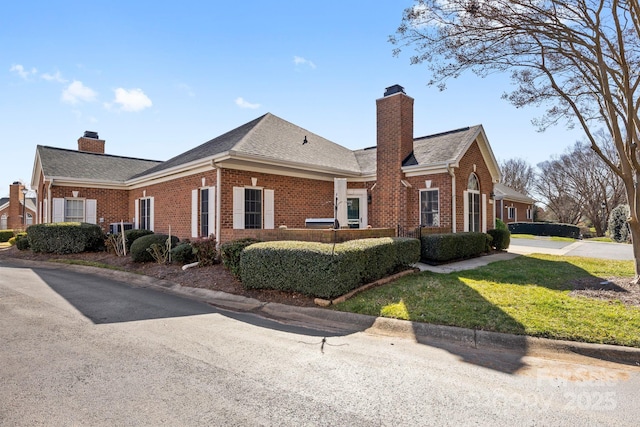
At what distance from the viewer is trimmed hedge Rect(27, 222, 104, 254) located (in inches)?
567

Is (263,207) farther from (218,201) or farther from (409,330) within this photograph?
(409,330)

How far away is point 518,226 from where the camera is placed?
32.1m

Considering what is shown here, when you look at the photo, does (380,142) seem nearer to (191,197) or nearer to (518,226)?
(191,197)

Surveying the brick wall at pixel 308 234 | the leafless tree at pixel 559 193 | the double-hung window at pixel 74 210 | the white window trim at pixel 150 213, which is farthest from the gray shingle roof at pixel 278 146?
the leafless tree at pixel 559 193

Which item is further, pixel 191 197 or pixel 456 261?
pixel 191 197

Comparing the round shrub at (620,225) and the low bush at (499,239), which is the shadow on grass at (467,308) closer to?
the low bush at (499,239)

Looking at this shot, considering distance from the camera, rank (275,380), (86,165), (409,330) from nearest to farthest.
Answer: (275,380), (409,330), (86,165)

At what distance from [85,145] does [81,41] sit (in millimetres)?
17257

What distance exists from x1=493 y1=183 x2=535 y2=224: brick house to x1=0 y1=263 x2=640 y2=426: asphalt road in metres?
29.0

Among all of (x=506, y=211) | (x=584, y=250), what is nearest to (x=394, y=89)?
(x=584, y=250)

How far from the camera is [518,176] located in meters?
53.8

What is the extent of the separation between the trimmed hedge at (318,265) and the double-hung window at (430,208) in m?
5.53

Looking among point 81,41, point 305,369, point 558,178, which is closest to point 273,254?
point 305,369

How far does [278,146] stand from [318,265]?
7.72 m
